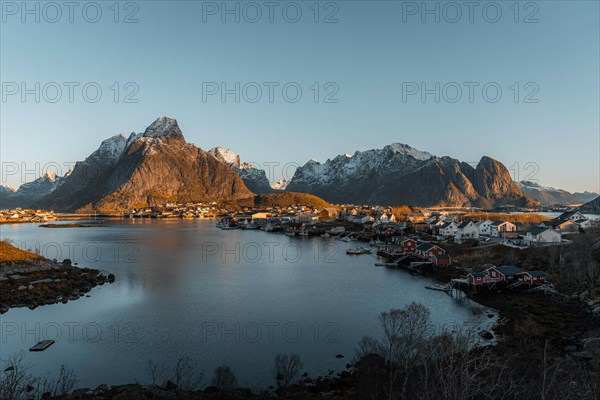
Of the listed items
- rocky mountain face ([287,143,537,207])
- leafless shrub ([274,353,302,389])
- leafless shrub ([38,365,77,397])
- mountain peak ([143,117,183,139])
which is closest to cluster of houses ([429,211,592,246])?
leafless shrub ([274,353,302,389])

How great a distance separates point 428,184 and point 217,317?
145 meters

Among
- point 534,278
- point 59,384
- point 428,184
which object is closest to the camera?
point 59,384

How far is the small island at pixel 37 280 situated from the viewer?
720 inches

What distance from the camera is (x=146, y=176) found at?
406 feet

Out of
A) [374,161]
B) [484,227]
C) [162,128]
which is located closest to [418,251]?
[484,227]

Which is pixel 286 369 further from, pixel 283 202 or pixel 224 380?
pixel 283 202

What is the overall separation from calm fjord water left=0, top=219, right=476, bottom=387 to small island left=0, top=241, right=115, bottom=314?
1.00 meters

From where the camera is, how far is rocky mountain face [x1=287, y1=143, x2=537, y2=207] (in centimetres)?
14250

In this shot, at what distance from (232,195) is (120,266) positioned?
109m

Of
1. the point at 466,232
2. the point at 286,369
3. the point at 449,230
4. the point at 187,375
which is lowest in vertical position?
the point at 187,375

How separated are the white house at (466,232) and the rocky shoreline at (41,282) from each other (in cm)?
3043

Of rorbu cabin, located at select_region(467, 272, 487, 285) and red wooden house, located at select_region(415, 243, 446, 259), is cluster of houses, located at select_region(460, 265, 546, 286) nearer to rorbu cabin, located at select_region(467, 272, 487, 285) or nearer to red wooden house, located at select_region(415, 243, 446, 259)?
rorbu cabin, located at select_region(467, 272, 487, 285)

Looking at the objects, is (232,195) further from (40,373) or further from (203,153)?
(40,373)

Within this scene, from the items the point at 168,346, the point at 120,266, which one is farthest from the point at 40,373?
the point at 120,266
